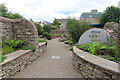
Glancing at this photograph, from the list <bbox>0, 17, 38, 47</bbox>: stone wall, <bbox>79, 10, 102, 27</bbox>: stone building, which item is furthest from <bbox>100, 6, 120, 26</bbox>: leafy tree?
<bbox>0, 17, 38, 47</bbox>: stone wall

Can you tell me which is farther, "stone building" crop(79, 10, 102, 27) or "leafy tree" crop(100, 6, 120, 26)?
"stone building" crop(79, 10, 102, 27)

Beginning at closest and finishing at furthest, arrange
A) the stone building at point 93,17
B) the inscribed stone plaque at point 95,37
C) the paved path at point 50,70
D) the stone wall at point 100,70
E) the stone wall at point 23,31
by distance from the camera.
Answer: the stone wall at point 100,70 → the paved path at point 50,70 → the inscribed stone plaque at point 95,37 → the stone wall at point 23,31 → the stone building at point 93,17

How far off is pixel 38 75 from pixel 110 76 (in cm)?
279

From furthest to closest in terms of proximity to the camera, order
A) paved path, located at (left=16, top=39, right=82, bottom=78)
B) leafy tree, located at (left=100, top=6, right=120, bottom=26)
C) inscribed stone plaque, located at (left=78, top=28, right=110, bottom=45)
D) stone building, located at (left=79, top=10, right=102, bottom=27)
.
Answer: stone building, located at (left=79, top=10, right=102, bottom=27)
leafy tree, located at (left=100, top=6, right=120, bottom=26)
inscribed stone plaque, located at (left=78, top=28, right=110, bottom=45)
paved path, located at (left=16, top=39, right=82, bottom=78)

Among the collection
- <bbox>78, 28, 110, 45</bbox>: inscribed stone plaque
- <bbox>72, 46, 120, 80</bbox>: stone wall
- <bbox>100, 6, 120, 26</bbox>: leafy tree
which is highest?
<bbox>100, 6, 120, 26</bbox>: leafy tree

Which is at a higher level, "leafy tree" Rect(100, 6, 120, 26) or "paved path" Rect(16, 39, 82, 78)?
"leafy tree" Rect(100, 6, 120, 26)

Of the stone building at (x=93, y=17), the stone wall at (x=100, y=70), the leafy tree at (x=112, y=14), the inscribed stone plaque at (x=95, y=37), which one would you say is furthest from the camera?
the stone building at (x=93, y=17)

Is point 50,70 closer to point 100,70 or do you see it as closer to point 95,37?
point 100,70

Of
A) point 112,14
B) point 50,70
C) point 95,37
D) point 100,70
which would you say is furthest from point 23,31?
point 112,14

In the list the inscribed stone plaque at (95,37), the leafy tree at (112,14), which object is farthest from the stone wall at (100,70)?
the leafy tree at (112,14)

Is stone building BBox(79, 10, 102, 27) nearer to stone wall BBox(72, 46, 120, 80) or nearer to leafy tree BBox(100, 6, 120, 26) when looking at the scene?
leafy tree BBox(100, 6, 120, 26)

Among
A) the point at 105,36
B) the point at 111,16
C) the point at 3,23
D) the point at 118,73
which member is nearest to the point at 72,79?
the point at 118,73

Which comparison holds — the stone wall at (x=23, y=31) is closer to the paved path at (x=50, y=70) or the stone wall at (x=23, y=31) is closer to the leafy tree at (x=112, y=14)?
the paved path at (x=50, y=70)

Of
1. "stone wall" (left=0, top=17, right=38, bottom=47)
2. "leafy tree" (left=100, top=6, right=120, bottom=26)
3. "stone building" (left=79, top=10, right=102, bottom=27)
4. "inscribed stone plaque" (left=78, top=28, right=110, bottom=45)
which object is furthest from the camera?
"stone building" (left=79, top=10, right=102, bottom=27)
